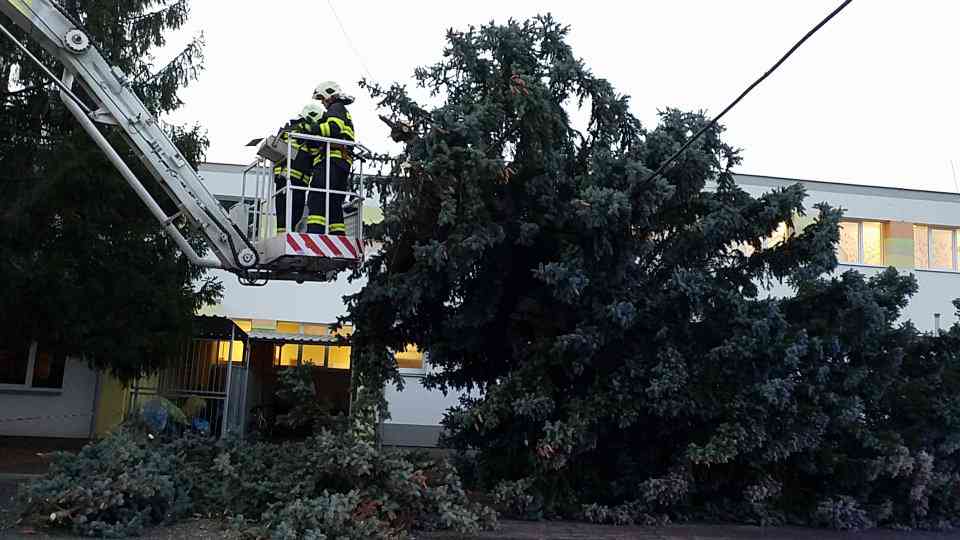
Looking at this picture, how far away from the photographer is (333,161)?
26.9 ft

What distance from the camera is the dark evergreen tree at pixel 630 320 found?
8.57m

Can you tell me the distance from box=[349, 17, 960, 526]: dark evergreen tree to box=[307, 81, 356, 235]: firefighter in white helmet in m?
0.67

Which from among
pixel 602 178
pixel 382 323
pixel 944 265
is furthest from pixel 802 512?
pixel 944 265

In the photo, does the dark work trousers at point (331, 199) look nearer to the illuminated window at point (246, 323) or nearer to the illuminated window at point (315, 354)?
the illuminated window at point (246, 323)

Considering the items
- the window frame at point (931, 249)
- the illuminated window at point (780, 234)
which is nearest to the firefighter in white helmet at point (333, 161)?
the illuminated window at point (780, 234)

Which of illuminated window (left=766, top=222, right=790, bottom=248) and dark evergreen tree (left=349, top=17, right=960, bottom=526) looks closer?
dark evergreen tree (left=349, top=17, right=960, bottom=526)

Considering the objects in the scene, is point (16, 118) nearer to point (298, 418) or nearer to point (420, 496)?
point (298, 418)

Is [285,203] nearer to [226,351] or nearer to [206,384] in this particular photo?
[206,384]

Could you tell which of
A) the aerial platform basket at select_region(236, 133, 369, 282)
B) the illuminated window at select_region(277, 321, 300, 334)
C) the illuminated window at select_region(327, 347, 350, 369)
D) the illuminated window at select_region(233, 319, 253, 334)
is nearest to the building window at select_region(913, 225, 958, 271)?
the illuminated window at select_region(327, 347, 350, 369)

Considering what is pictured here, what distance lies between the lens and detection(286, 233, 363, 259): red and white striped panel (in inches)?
303

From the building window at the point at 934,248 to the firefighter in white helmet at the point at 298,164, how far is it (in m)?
17.9

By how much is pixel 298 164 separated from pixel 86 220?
448 centimetres

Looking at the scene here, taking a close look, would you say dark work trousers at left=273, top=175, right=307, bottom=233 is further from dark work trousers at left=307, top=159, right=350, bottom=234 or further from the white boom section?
the white boom section

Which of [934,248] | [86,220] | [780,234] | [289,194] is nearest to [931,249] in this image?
[934,248]
